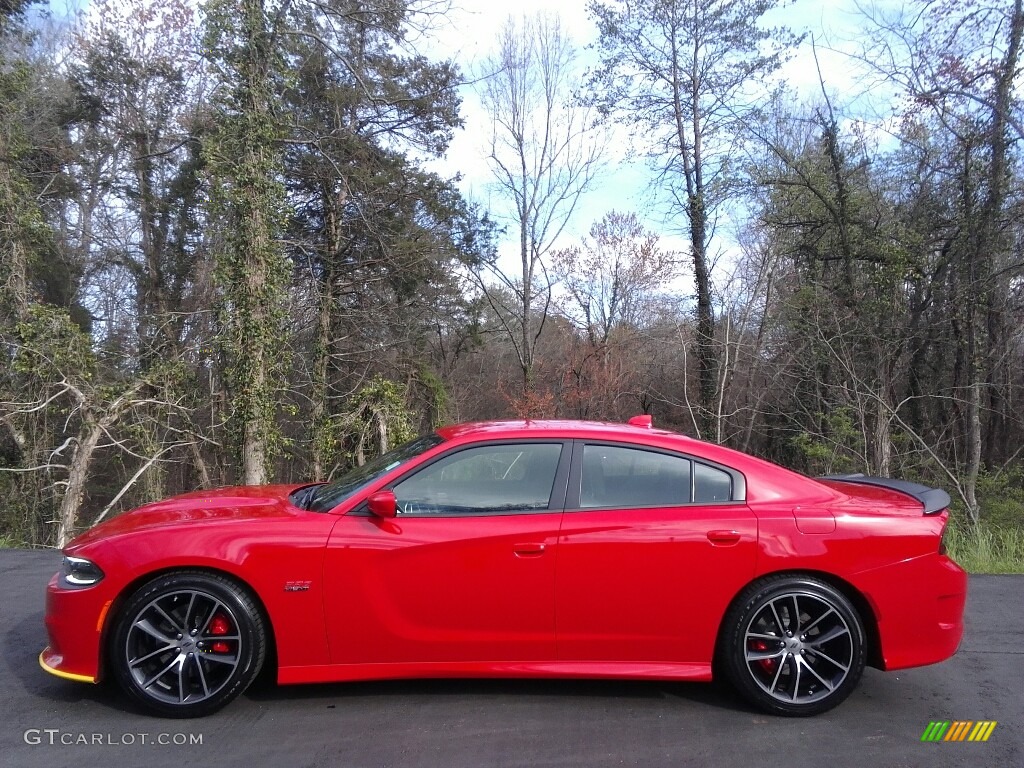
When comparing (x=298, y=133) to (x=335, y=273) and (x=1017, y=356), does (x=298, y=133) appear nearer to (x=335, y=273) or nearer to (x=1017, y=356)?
(x=335, y=273)

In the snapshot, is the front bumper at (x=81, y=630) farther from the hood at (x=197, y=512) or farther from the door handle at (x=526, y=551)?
the door handle at (x=526, y=551)

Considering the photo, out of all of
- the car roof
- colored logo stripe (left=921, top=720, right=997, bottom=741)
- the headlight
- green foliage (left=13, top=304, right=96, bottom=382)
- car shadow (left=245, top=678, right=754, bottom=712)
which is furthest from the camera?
green foliage (left=13, top=304, right=96, bottom=382)

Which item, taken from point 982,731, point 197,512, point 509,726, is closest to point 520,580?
point 509,726

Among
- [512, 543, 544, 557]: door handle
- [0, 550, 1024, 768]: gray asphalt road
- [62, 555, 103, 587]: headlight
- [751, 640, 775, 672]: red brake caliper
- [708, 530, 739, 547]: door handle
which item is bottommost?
[0, 550, 1024, 768]: gray asphalt road

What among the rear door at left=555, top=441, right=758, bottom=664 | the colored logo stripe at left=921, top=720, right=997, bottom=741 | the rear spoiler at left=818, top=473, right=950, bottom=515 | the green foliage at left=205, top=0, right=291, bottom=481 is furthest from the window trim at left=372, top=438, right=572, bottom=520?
the green foliage at left=205, top=0, right=291, bottom=481

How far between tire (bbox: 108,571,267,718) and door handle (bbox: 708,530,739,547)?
222cm

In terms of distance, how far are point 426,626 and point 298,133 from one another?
16721mm

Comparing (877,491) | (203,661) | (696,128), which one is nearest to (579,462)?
(877,491)

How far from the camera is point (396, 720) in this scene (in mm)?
3447

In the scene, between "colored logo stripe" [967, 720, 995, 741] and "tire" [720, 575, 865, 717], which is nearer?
"colored logo stripe" [967, 720, 995, 741]

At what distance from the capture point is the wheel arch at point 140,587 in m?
3.49

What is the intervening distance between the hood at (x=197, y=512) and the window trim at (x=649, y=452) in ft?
4.66

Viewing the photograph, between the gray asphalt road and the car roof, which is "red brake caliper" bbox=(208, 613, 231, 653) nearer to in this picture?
the gray asphalt road

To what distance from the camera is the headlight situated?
11.5 ft
